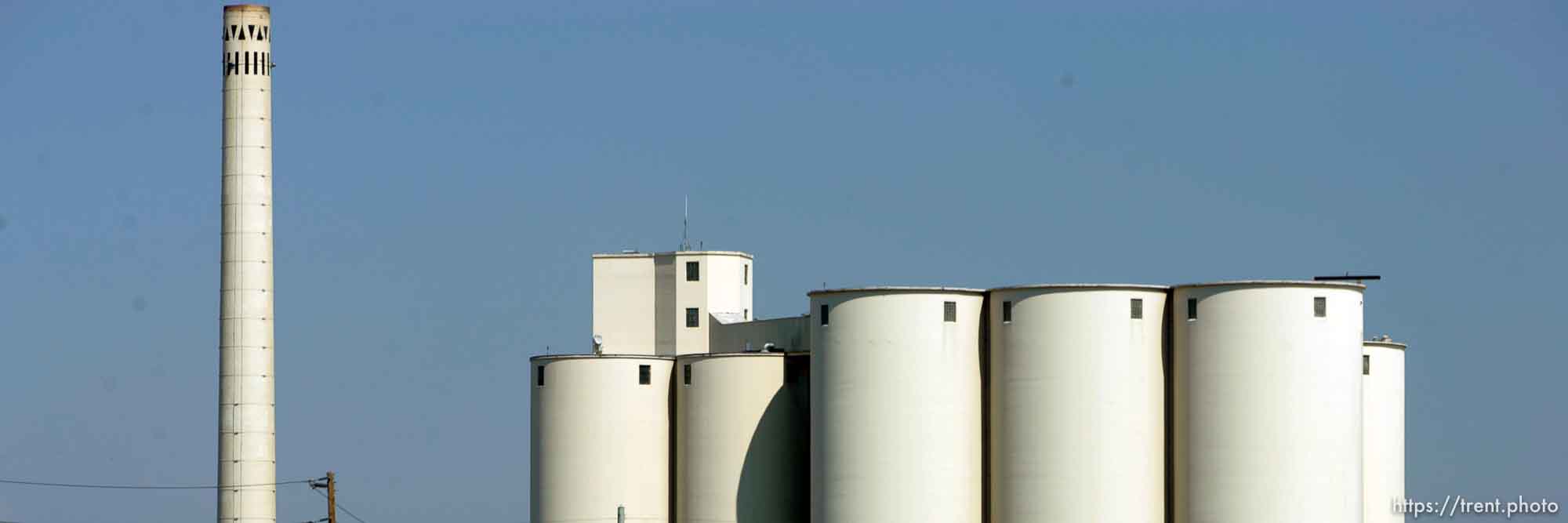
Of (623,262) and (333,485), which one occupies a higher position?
(623,262)

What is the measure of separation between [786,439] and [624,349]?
12.4m

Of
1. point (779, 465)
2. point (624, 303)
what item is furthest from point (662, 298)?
point (779, 465)

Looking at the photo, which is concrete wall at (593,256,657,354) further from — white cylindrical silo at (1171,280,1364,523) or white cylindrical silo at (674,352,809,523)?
white cylindrical silo at (1171,280,1364,523)

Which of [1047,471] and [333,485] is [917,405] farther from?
[333,485]

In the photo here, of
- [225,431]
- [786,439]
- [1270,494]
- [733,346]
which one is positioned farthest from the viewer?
[225,431]

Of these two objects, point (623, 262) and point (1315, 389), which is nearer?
point (1315, 389)

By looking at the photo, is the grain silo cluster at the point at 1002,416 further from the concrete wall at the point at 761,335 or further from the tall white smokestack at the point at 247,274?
the tall white smokestack at the point at 247,274

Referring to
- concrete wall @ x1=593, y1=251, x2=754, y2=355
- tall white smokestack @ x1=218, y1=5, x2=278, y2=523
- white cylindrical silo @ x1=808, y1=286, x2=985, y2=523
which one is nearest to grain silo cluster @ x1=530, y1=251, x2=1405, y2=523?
white cylindrical silo @ x1=808, y1=286, x2=985, y2=523

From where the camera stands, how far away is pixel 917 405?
3553 inches

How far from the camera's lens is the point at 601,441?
314 ft

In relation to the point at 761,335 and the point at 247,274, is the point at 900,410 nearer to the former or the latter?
the point at 761,335

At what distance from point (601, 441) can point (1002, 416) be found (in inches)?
575

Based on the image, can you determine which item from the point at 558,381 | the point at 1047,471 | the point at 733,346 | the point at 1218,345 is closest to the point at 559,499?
the point at 558,381

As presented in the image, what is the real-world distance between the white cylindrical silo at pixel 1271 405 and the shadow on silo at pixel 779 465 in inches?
550
